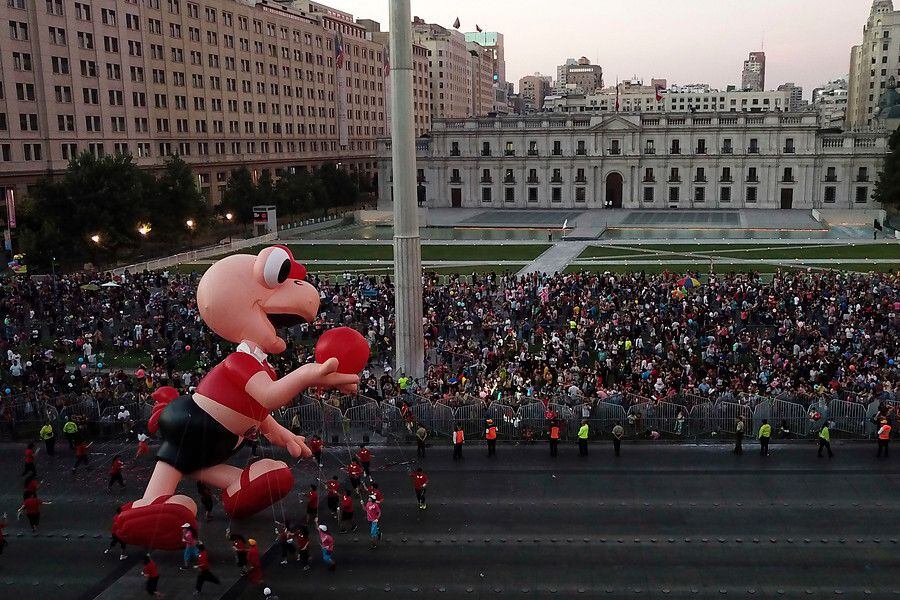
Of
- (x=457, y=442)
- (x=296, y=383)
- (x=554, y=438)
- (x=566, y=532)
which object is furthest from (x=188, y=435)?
(x=554, y=438)

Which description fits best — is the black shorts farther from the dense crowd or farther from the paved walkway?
the paved walkway

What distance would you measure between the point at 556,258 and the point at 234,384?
134 feet

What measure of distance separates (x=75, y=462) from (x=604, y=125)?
7323cm

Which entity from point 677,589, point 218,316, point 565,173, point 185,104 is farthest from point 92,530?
point 565,173

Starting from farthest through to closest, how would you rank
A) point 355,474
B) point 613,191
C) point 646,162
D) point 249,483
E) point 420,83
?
1. point 420,83
2. point 613,191
3. point 646,162
4. point 355,474
5. point 249,483

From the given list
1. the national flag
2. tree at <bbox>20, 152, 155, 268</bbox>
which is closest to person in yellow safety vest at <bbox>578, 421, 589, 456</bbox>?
tree at <bbox>20, 152, 155, 268</bbox>

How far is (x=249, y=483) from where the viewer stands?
16.4 metres

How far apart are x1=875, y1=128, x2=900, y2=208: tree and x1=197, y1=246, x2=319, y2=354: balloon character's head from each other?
64.0m

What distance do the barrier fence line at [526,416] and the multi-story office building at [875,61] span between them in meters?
129

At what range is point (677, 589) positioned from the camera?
1402cm

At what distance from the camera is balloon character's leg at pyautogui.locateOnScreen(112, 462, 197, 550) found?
1506 centimetres

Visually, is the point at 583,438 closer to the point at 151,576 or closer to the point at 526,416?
the point at 526,416

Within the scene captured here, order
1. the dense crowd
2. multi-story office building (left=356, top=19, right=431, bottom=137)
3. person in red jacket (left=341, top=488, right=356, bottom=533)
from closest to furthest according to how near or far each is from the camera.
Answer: person in red jacket (left=341, top=488, right=356, bottom=533) → the dense crowd → multi-story office building (left=356, top=19, right=431, bottom=137)

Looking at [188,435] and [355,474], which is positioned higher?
[188,435]
